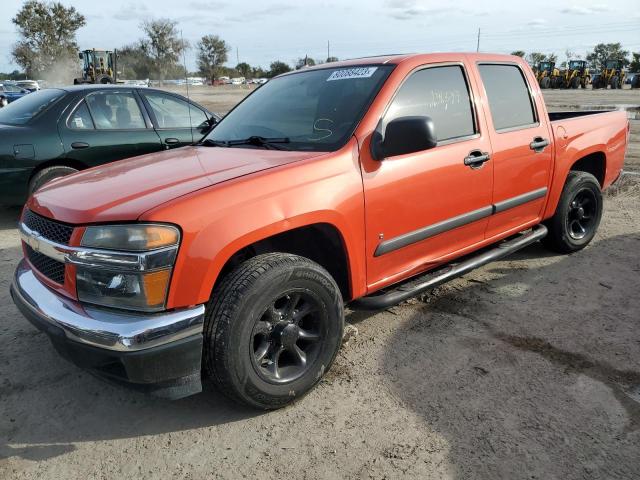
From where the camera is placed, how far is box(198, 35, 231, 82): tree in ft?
219

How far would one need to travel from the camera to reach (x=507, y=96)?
401 centimetres

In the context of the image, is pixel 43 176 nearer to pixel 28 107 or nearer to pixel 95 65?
pixel 28 107

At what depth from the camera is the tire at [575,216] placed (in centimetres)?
460

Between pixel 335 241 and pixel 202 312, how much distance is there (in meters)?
0.88

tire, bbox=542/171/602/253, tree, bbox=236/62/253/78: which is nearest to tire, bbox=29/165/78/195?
tire, bbox=542/171/602/253

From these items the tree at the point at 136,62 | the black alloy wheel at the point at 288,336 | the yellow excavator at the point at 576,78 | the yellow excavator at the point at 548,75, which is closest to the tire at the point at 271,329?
the black alloy wheel at the point at 288,336

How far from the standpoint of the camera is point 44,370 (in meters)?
3.12

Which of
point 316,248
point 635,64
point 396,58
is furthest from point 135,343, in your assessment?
point 635,64

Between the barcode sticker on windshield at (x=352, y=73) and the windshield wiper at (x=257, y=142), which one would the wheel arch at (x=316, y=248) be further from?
the barcode sticker on windshield at (x=352, y=73)

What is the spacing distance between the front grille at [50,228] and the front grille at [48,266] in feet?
0.38

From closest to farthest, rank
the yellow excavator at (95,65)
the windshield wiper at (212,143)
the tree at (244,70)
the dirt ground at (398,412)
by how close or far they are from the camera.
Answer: the dirt ground at (398,412)
the windshield wiper at (212,143)
the yellow excavator at (95,65)
the tree at (244,70)

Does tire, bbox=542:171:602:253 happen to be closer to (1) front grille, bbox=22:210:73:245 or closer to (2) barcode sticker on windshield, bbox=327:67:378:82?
(2) barcode sticker on windshield, bbox=327:67:378:82

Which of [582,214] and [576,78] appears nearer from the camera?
[582,214]

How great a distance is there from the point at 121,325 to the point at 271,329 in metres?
0.74
